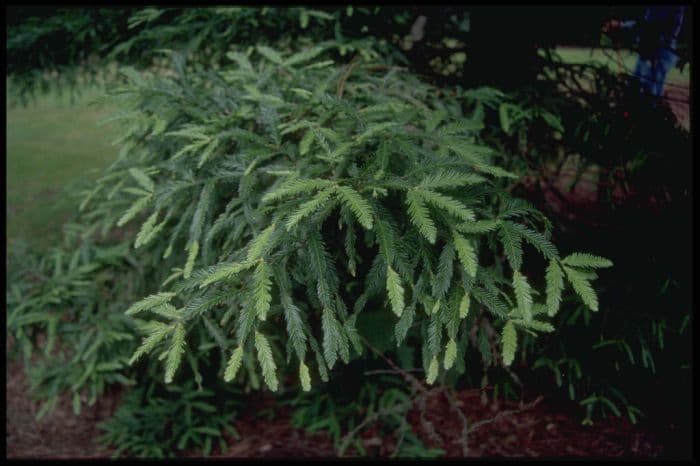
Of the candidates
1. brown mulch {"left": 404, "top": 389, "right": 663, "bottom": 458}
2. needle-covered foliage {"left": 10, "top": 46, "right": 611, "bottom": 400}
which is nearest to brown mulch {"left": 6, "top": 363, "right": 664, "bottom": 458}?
brown mulch {"left": 404, "top": 389, "right": 663, "bottom": 458}

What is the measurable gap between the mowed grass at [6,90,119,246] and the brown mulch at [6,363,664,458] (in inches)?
85.8

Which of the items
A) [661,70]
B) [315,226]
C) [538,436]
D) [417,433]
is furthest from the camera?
[417,433]

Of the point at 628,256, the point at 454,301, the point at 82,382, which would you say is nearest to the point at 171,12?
the point at 82,382

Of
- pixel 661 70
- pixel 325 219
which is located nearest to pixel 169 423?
pixel 325 219

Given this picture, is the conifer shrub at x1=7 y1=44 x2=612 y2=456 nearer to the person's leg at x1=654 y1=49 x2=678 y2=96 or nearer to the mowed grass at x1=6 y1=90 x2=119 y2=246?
the person's leg at x1=654 y1=49 x2=678 y2=96

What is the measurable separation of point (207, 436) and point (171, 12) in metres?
3.42

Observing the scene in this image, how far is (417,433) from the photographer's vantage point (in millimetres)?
4461

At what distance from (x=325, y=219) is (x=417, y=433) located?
3051mm

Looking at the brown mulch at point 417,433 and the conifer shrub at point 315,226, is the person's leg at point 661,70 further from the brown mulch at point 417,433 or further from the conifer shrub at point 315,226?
the brown mulch at point 417,433

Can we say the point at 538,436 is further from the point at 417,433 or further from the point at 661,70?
the point at 661,70

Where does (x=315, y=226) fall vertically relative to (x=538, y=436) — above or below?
above

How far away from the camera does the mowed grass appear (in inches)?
293

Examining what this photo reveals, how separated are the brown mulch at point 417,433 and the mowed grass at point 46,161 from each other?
2.18 m

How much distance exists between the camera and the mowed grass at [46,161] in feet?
24.4
